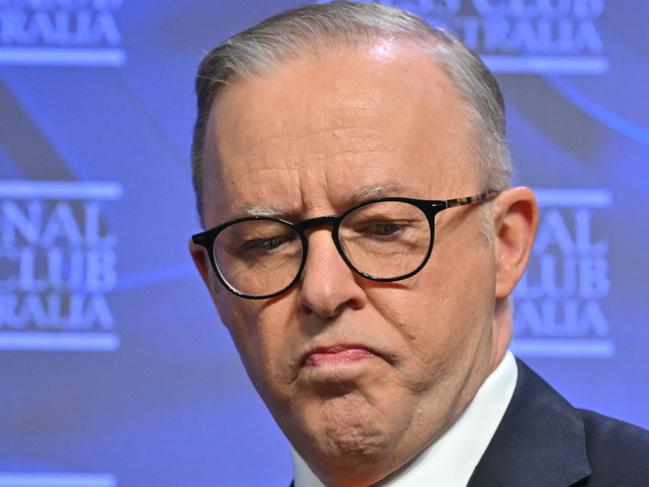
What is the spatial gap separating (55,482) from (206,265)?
1.00 meters

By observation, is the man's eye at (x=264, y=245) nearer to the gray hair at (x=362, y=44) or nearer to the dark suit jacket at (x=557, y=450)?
the gray hair at (x=362, y=44)

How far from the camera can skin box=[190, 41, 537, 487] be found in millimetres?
1384

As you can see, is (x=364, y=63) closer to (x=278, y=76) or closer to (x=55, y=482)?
(x=278, y=76)

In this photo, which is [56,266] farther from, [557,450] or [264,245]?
[557,450]

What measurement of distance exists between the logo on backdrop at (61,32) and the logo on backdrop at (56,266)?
318mm

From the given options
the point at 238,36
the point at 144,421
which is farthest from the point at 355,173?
the point at 144,421

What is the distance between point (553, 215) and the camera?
2.46 m

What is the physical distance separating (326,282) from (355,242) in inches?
3.3

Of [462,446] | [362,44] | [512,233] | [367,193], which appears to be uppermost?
[362,44]

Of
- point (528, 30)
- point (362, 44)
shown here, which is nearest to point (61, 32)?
point (528, 30)

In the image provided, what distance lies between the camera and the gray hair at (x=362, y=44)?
1540 mm

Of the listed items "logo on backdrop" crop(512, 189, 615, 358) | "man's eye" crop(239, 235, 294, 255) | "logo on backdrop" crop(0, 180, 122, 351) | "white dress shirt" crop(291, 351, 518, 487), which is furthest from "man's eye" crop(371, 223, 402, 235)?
"logo on backdrop" crop(0, 180, 122, 351)

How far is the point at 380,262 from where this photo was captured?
142cm

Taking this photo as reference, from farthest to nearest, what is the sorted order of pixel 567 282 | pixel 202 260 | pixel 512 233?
pixel 567 282
pixel 202 260
pixel 512 233
